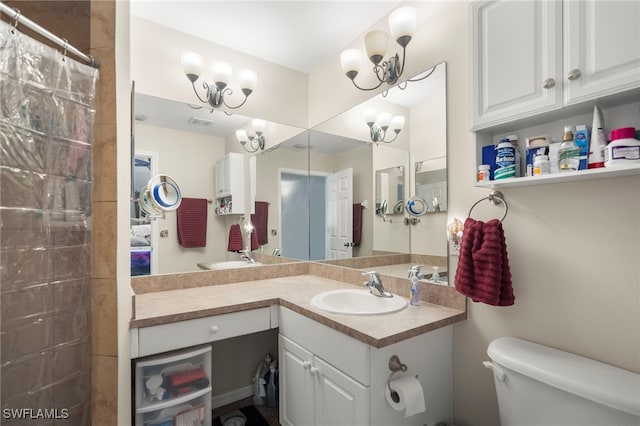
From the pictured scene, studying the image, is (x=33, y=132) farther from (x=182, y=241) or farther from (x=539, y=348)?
(x=539, y=348)

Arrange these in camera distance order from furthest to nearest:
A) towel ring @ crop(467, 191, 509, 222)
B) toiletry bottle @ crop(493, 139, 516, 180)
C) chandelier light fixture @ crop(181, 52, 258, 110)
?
chandelier light fixture @ crop(181, 52, 258, 110)
towel ring @ crop(467, 191, 509, 222)
toiletry bottle @ crop(493, 139, 516, 180)

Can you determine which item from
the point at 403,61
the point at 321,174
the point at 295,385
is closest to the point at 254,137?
the point at 321,174

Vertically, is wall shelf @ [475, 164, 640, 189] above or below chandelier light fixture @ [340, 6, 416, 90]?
below

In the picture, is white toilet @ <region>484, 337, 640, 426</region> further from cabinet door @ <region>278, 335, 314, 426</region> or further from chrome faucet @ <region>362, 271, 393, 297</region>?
cabinet door @ <region>278, 335, 314, 426</region>

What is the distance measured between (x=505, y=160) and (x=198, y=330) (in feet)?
4.96

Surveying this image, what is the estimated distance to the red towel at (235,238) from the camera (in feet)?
6.90

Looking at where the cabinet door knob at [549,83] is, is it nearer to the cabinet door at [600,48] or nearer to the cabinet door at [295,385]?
the cabinet door at [600,48]

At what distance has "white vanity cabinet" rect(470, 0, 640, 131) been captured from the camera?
2.68 ft

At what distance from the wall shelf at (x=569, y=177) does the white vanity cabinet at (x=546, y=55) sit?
0.21m

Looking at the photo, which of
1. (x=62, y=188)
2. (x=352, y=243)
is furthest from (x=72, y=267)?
(x=352, y=243)

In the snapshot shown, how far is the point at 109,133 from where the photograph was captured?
125 cm

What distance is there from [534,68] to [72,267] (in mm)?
1853
